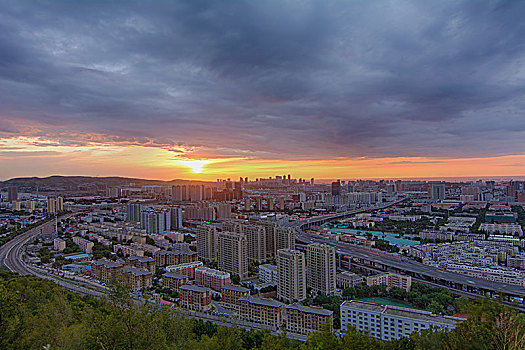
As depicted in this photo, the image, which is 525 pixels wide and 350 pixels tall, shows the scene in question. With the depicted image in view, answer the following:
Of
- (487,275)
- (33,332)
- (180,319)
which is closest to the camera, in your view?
(33,332)

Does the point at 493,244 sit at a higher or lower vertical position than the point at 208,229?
lower

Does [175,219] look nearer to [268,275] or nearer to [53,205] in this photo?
[268,275]

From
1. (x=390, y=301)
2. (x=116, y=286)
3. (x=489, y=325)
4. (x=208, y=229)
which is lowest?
(x=390, y=301)

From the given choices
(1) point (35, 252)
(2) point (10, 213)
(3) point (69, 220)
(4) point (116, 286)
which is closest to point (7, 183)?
(2) point (10, 213)

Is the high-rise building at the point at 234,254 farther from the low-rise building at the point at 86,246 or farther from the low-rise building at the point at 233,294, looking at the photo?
the low-rise building at the point at 86,246

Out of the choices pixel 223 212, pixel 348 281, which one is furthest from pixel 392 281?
pixel 223 212

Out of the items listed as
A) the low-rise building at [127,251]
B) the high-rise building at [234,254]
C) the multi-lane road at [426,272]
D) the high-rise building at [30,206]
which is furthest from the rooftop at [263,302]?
the high-rise building at [30,206]

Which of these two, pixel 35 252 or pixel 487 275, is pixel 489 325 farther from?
pixel 35 252
